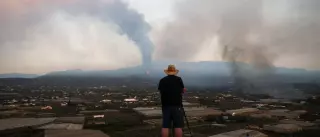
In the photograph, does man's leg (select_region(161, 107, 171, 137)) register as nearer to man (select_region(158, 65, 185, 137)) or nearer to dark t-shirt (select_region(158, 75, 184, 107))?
man (select_region(158, 65, 185, 137))

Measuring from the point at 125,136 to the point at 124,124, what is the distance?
551 centimetres

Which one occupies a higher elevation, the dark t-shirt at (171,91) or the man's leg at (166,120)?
the dark t-shirt at (171,91)

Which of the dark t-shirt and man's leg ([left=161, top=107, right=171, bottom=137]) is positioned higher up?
the dark t-shirt

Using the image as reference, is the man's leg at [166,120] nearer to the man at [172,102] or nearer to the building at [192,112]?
the man at [172,102]

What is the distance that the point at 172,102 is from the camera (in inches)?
230

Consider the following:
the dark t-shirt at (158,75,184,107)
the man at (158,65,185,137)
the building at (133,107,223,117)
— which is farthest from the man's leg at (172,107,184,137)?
the building at (133,107,223,117)

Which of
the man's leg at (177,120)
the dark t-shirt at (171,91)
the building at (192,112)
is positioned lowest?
the building at (192,112)

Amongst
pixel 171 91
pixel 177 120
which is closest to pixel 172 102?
pixel 171 91

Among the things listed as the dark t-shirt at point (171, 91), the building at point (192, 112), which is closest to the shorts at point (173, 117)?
the dark t-shirt at point (171, 91)

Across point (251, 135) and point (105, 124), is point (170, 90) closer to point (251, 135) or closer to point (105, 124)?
point (251, 135)

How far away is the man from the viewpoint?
19.0 ft

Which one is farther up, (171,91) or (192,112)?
(171,91)

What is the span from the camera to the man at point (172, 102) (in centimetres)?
580

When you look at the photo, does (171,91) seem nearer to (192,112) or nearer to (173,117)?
(173,117)
